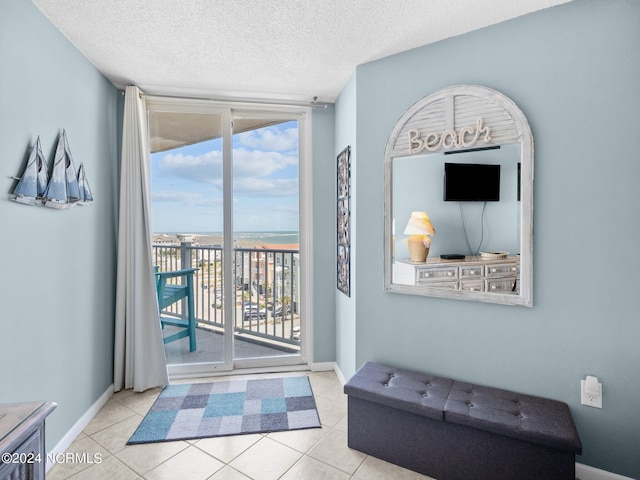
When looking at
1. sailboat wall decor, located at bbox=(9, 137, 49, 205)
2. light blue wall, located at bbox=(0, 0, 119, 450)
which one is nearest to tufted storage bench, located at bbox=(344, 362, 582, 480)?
light blue wall, located at bbox=(0, 0, 119, 450)

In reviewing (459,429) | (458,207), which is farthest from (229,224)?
(459,429)

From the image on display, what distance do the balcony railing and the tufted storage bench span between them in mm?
1353

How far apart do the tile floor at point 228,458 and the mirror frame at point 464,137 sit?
3.37ft

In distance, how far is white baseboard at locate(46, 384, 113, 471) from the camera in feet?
6.26

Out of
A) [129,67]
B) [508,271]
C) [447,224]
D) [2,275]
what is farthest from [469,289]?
[129,67]

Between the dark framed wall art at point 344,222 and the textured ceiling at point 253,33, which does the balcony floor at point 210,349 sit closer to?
the dark framed wall art at point 344,222

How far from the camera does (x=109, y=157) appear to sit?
2609 mm

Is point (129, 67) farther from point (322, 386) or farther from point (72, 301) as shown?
point (322, 386)

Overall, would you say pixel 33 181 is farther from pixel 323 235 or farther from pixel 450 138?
pixel 450 138

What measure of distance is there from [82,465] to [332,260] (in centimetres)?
219

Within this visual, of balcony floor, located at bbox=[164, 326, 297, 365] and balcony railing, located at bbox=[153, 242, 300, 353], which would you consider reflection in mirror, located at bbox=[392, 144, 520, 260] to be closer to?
balcony railing, located at bbox=[153, 242, 300, 353]

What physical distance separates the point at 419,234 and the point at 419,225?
0.06 meters

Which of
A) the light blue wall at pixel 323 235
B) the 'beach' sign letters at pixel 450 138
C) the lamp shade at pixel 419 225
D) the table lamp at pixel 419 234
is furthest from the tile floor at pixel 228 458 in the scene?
the 'beach' sign letters at pixel 450 138

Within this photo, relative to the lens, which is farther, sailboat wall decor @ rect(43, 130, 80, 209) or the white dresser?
the white dresser
